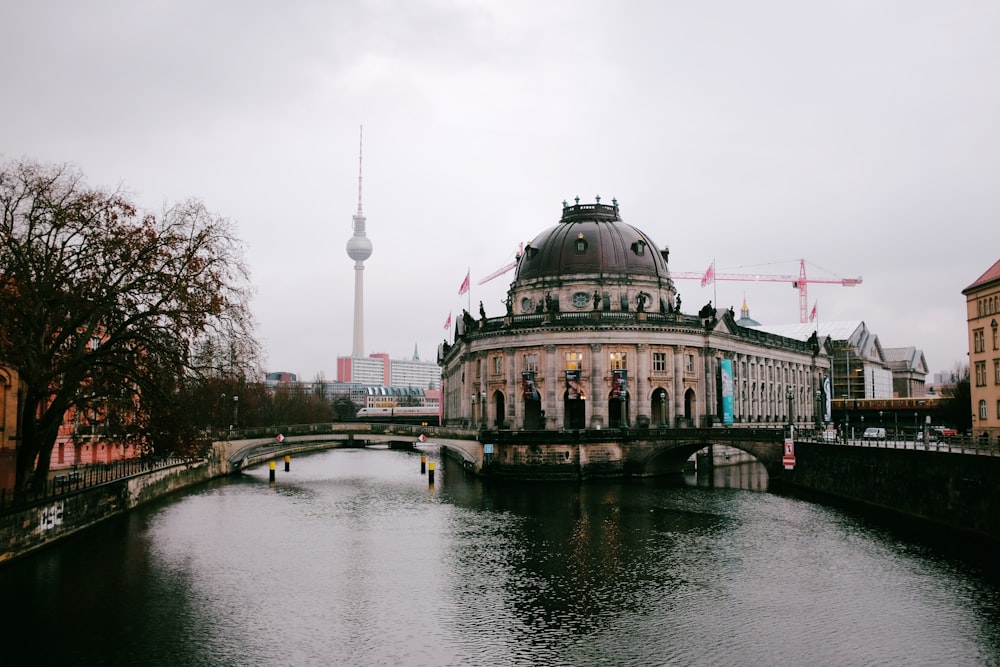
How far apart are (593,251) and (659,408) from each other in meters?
21.8

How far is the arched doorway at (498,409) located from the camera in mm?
105150

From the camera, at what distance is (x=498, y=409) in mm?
108688

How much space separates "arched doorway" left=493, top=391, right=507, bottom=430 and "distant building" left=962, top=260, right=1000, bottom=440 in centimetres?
→ 5063

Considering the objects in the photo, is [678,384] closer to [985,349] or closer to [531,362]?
[531,362]

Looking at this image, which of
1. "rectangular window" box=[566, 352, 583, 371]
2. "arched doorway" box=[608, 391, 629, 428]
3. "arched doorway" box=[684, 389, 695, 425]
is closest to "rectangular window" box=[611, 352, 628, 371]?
"arched doorway" box=[608, 391, 629, 428]

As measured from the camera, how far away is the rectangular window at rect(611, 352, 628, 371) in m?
97.9

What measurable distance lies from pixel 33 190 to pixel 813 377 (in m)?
133

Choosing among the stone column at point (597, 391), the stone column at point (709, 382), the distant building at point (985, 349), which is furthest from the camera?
the stone column at point (709, 382)

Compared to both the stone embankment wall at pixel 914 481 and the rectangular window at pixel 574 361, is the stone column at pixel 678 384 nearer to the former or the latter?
the rectangular window at pixel 574 361

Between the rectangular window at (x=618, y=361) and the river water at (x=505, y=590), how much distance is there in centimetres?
3501

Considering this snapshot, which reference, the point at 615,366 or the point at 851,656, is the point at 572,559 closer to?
the point at 851,656

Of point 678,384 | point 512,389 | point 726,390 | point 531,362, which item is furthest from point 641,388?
point 512,389

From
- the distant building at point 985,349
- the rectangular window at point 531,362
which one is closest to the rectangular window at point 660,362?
the rectangular window at point 531,362

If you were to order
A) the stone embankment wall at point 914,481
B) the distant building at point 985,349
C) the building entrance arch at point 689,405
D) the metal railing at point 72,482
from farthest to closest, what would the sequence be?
the building entrance arch at point 689,405 < the distant building at point 985,349 < the stone embankment wall at point 914,481 < the metal railing at point 72,482
